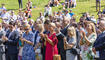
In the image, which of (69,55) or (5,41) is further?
(5,41)

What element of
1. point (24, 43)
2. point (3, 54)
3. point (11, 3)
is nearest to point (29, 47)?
point (24, 43)

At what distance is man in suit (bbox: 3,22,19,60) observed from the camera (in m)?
9.29

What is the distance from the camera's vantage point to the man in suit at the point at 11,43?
929cm

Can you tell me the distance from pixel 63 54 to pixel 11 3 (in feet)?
76.5

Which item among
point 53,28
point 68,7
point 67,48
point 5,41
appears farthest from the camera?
point 68,7

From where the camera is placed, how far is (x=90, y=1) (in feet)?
90.0

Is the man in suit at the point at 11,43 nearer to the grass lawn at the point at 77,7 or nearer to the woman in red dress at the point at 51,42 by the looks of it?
the woman in red dress at the point at 51,42

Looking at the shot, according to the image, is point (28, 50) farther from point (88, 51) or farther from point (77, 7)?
point (77, 7)

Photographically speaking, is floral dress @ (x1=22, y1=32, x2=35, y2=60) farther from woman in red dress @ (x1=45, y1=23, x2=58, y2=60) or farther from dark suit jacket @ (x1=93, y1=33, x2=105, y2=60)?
dark suit jacket @ (x1=93, y1=33, x2=105, y2=60)

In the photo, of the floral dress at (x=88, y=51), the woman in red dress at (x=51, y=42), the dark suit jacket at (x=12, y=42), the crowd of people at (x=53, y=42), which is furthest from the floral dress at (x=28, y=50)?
the floral dress at (x=88, y=51)

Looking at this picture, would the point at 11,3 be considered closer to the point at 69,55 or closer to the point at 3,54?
the point at 3,54

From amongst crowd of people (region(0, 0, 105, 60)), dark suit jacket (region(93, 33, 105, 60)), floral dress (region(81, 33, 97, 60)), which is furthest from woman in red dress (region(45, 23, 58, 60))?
dark suit jacket (region(93, 33, 105, 60))

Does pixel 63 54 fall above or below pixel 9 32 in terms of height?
below

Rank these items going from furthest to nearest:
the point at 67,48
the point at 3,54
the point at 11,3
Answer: the point at 11,3 → the point at 3,54 → the point at 67,48
